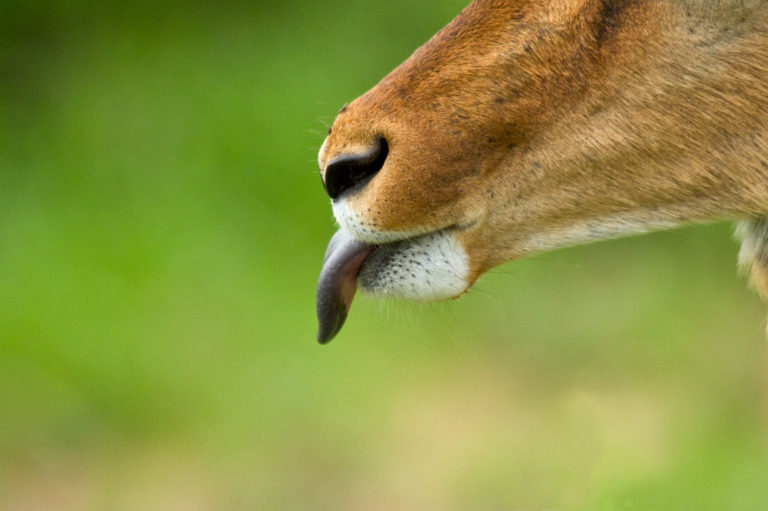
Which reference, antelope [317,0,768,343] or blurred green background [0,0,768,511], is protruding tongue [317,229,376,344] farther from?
blurred green background [0,0,768,511]

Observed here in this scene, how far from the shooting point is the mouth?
8.07 feet

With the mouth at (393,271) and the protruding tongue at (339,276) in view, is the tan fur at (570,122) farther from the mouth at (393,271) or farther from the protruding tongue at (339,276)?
the protruding tongue at (339,276)

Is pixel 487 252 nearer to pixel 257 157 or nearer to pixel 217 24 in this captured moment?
pixel 257 157

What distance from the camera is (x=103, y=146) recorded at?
6.53 meters

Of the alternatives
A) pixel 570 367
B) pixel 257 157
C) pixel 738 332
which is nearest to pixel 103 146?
pixel 257 157

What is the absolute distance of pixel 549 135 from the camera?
2389 millimetres

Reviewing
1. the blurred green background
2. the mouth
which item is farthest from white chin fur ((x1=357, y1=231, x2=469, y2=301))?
the blurred green background

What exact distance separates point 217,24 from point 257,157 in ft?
3.46

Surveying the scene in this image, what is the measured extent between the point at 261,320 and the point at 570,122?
3557 mm

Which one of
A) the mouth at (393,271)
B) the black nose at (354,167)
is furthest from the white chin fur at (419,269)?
the black nose at (354,167)

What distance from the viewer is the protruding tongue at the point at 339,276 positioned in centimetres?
255

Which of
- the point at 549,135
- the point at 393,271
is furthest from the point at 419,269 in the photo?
the point at 549,135

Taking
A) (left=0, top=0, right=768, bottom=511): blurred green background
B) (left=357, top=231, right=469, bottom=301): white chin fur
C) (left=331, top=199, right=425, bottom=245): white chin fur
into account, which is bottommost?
(left=0, top=0, right=768, bottom=511): blurred green background

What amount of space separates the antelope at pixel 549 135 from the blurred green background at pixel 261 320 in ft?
6.69
